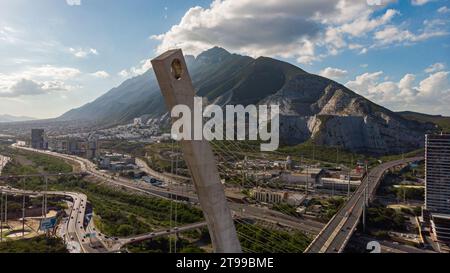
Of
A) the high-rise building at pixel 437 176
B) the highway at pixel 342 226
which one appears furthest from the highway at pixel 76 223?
the high-rise building at pixel 437 176

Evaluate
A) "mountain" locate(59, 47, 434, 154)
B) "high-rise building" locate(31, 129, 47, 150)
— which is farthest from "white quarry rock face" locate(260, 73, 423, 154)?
"high-rise building" locate(31, 129, 47, 150)

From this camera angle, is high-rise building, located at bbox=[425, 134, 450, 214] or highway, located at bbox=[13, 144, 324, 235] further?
high-rise building, located at bbox=[425, 134, 450, 214]

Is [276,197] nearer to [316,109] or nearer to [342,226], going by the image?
[342,226]

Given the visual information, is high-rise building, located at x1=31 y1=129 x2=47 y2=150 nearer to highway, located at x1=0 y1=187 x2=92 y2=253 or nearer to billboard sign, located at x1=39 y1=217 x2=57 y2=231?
highway, located at x1=0 y1=187 x2=92 y2=253

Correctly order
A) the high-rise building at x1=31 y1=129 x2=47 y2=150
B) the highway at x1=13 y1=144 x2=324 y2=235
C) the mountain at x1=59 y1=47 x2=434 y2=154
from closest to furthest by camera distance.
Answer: the highway at x1=13 y1=144 x2=324 y2=235
the mountain at x1=59 y1=47 x2=434 y2=154
the high-rise building at x1=31 y1=129 x2=47 y2=150

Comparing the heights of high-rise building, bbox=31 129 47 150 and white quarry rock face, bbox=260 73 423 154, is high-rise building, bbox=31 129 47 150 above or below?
below
